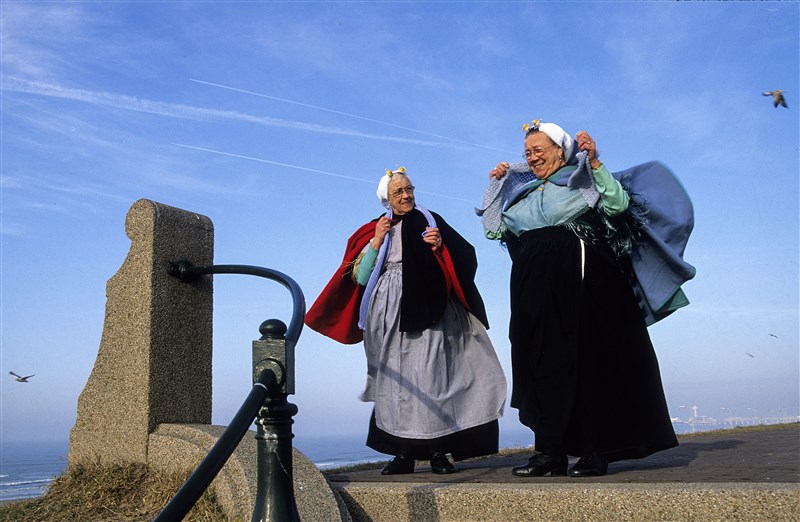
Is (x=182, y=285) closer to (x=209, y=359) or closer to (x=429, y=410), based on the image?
(x=209, y=359)

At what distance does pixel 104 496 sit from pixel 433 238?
2964 mm

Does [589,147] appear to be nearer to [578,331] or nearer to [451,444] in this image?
[578,331]

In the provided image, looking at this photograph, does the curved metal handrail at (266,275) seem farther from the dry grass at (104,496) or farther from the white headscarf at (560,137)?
the white headscarf at (560,137)

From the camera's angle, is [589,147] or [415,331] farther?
[415,331]

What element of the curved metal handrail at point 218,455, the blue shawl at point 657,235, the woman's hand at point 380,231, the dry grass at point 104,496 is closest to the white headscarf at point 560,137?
the blue shawl at point 657,235

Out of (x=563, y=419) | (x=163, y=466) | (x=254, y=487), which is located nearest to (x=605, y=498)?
(x=563, y=419)

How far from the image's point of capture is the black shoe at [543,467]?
4777 mm

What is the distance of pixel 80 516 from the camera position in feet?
13.8

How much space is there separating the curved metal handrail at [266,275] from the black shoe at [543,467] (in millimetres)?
2148

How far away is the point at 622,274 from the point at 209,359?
280 cm

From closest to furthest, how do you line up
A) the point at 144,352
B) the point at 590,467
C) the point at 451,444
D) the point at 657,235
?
the point at 144,352 < the point at 590,467 < the point at 657,235 < the point at 451,444

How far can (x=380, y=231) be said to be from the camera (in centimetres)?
616

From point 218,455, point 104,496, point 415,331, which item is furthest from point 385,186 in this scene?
point 218,455

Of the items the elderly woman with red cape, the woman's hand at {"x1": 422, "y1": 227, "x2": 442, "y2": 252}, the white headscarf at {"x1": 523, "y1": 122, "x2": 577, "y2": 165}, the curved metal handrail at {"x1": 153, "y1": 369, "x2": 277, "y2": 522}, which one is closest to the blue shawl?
the white headscarf at {"x1": 523, "y1": 122, "x2": 577, "y2": 165}
